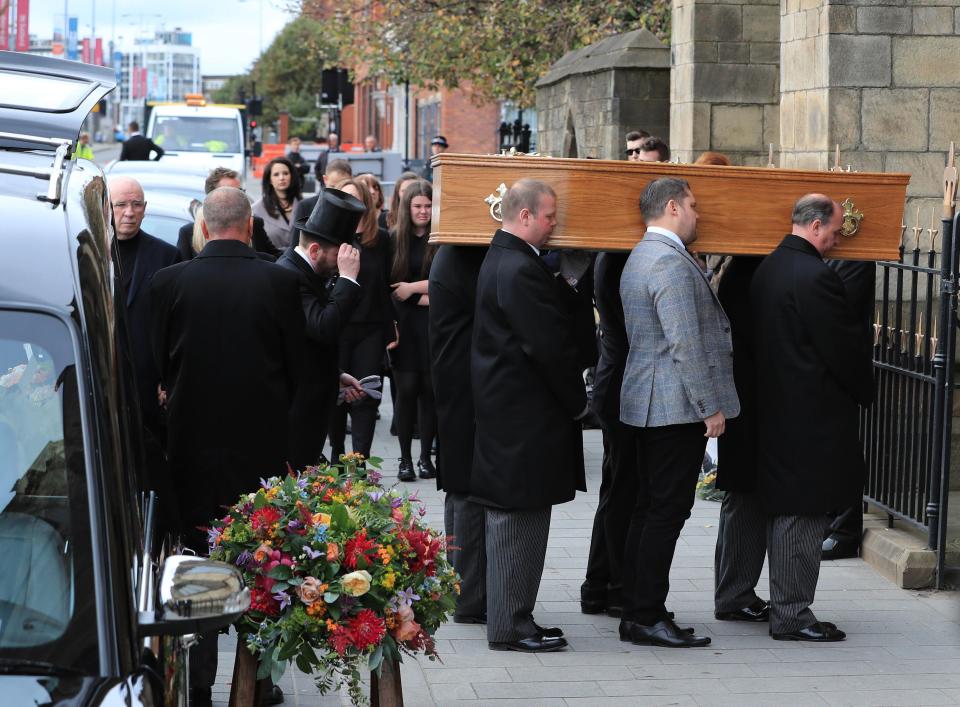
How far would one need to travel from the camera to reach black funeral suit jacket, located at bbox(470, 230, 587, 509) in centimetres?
588

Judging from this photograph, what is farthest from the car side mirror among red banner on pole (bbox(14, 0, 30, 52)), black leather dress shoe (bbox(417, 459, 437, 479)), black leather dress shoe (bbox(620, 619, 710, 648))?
red banner on pole (bbox(14, 0, 30, 52))

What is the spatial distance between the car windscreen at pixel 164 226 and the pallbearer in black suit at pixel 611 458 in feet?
15.9

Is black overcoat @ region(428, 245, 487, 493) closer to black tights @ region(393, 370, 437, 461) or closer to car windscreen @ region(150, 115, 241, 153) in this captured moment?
black tights @ region(393, 370, 437, 461)

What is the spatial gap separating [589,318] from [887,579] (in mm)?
2409

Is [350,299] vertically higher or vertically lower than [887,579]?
higher

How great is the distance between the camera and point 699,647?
6.41 m

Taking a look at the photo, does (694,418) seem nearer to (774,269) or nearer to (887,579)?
(774,269)

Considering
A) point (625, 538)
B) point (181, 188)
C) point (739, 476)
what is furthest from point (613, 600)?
point (181, 188)

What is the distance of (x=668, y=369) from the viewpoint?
19.8 feet

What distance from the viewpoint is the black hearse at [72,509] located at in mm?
2699

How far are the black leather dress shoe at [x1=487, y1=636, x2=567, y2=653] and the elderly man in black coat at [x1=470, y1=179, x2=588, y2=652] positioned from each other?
0.16m

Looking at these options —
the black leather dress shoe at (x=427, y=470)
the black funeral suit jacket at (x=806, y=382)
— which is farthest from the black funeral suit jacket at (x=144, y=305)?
the black leather dress shoe at (x=427, y=470)

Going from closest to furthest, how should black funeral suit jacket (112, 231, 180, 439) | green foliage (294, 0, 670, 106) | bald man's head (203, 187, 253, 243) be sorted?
bald man's head (203, 187, 253, 243), black funeral suit jacket (112, 231, 180, 439), green foliage (294, 0, 670, 106)

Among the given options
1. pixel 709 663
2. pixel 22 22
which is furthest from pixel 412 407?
pixel 22 22
